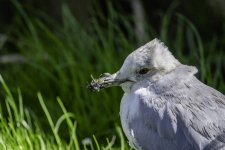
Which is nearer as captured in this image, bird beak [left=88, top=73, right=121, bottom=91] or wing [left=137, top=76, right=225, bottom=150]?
wing [left=137, top=76, right=225, bottom=150]

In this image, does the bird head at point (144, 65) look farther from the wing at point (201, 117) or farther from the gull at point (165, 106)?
the wing at point (201, 117)

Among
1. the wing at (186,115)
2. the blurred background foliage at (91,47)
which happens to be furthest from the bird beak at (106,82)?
the blurred background foliage at (91,47)

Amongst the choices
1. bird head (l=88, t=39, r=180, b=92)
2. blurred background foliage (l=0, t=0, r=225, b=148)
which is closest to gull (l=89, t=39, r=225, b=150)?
bird head (l=88, t=39, r=180, b=92)

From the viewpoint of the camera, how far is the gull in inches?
134

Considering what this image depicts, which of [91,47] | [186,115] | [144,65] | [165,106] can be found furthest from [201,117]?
[91,47]

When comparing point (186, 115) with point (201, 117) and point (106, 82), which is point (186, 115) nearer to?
point (201, 117)

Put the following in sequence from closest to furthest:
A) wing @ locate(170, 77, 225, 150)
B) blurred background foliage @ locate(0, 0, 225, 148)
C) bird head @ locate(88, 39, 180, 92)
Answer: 1. wing @ locate(170, 77, 225, 150)
2. bird head @ locate(88, 39, 180, 92)
3. blurred background foliage @ locate(0, 0, 225, 148)

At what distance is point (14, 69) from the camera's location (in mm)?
5789

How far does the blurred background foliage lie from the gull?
0.93 meters

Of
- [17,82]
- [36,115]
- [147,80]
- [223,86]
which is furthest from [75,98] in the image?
[147,80]

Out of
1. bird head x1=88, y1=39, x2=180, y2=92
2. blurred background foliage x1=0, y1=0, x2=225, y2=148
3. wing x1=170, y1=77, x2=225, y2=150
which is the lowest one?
wing x1=170, y1=77, x2=225, y2=150

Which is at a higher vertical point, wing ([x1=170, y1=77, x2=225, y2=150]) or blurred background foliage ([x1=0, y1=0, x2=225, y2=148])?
blurred background foliage ([x1=0, y1=0, x2=225, y2=148])

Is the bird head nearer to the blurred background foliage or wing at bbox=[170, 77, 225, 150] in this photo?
wing at bbox=[170, 77, 225, 150]

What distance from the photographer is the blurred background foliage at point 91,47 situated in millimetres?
4912
